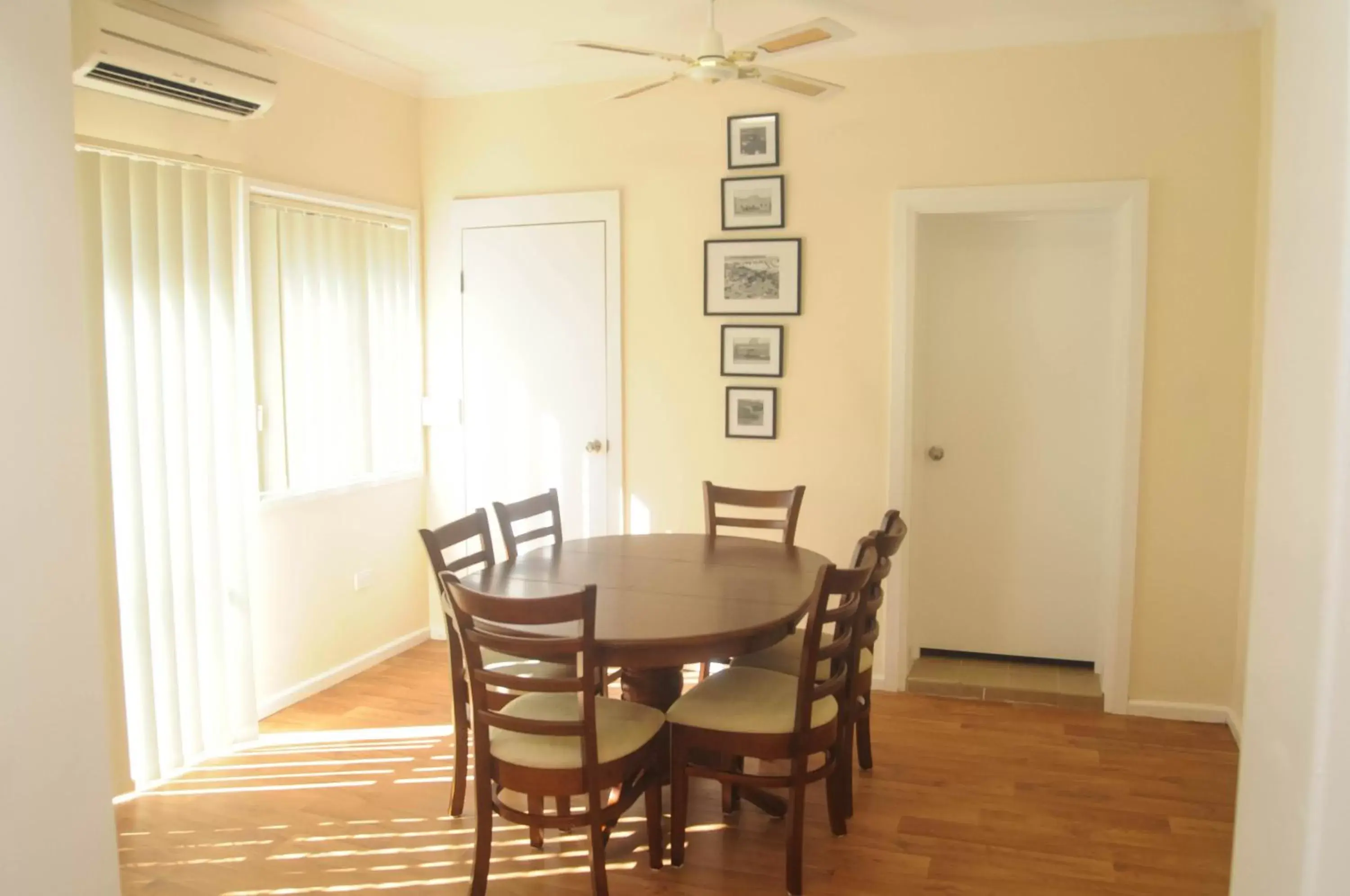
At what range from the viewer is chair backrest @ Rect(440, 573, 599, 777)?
8.05 ft

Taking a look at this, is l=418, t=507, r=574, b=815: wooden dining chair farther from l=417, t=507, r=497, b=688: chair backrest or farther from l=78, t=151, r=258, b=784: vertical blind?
l=78, t=151, r=258, b=784: vertical blind

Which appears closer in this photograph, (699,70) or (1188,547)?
(699,70)

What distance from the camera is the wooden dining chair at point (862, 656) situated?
3018 millimetres

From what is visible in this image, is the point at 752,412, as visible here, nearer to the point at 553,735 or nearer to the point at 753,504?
the point at 753,504

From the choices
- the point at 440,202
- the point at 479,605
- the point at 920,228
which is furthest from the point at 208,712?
the point at 920,228

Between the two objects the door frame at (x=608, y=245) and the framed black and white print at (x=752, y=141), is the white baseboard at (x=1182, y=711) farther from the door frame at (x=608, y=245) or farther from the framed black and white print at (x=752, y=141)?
the framed black and white print at (x=752, y=141)

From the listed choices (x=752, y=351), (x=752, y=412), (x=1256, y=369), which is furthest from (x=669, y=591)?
(x=1256, y=369)

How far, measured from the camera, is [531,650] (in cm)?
249

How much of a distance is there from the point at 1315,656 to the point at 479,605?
178 cm

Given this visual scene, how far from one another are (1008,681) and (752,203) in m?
2.38

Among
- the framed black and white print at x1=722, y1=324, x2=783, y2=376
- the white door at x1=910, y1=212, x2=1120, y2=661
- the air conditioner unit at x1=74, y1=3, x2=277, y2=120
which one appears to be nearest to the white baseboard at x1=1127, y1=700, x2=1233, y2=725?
the white door at x1=910, y1=212, x2=1120, y2=661

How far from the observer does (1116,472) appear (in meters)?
4.08

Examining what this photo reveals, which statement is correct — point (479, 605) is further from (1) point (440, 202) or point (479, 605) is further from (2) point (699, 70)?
(1) point (440, 202)

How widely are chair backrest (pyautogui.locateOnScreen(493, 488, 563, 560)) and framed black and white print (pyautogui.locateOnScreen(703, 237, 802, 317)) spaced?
4.03 feet
